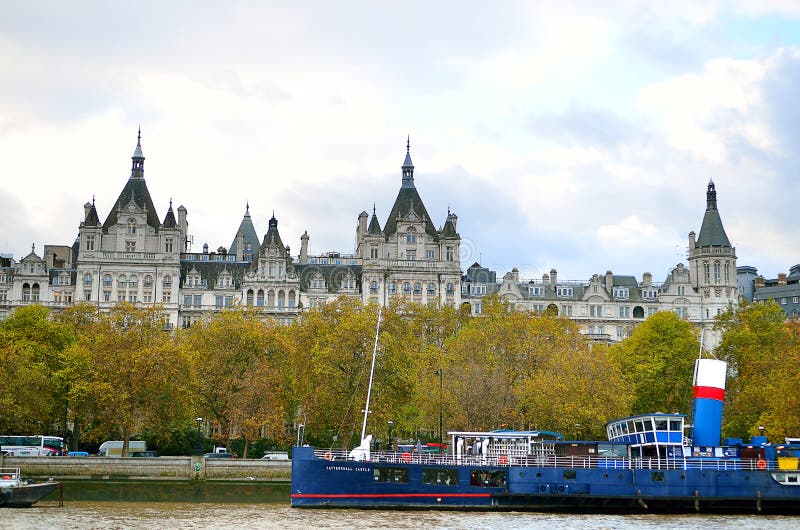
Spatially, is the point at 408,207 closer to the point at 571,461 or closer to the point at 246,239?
the point at 246,239

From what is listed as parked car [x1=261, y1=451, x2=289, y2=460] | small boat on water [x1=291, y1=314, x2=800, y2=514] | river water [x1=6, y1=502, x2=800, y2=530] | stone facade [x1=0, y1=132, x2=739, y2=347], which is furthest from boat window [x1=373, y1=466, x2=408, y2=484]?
stone facade [x1=0, y1=132, x2=739, y2=347]

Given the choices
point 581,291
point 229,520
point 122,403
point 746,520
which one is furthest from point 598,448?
point 581,291

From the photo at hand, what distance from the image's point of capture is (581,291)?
14400 cm

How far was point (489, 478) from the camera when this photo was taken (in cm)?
6906

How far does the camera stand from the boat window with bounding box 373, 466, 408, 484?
222 feet

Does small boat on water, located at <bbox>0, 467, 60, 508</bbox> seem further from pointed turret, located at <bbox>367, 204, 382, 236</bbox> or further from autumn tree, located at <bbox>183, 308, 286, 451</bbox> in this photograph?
pointed turret, located at <bbox>367, 204, 382, 236</bbox>

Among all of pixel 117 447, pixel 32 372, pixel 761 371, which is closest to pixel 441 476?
pixel 761 371

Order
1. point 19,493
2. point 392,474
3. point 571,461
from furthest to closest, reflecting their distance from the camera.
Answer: point 571,461
point 392,474
point 19,493

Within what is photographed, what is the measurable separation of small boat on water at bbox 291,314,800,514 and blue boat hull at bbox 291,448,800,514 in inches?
2.2

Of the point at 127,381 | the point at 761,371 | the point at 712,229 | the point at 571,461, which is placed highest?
the point at 712,229

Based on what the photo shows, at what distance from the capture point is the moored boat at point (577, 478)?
220 ft

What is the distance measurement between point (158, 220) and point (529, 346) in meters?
55.2

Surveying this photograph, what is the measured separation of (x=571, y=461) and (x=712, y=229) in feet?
259

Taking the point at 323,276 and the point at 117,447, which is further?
the point at 323,276
